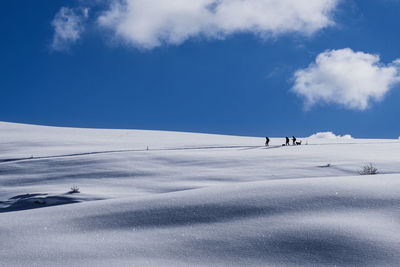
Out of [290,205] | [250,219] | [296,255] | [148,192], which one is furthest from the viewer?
[148,192]

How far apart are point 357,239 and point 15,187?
28.7ft

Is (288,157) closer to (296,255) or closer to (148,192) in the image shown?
(148,192)

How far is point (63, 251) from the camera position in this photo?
12.3 ft

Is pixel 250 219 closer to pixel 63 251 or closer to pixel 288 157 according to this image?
pixel 63 251

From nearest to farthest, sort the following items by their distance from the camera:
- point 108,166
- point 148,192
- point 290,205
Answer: point 290,205 < point 148,192 < point 108,166

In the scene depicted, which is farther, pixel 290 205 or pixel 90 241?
pixel 290 205

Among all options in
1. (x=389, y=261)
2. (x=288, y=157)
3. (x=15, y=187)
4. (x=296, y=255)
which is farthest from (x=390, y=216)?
(x=288, y=157)

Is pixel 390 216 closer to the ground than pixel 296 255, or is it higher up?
higher up

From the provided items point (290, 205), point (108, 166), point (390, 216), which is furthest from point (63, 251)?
point (108, 166)

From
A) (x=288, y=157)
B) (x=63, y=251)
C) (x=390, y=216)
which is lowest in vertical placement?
(x=63, y=251)

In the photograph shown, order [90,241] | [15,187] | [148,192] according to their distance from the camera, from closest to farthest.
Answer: [90,241] < [148,192] < [15,187]

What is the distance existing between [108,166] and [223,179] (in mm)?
4266

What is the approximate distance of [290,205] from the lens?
483 cm

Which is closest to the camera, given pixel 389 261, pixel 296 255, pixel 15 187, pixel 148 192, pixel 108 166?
pixel 389 261
